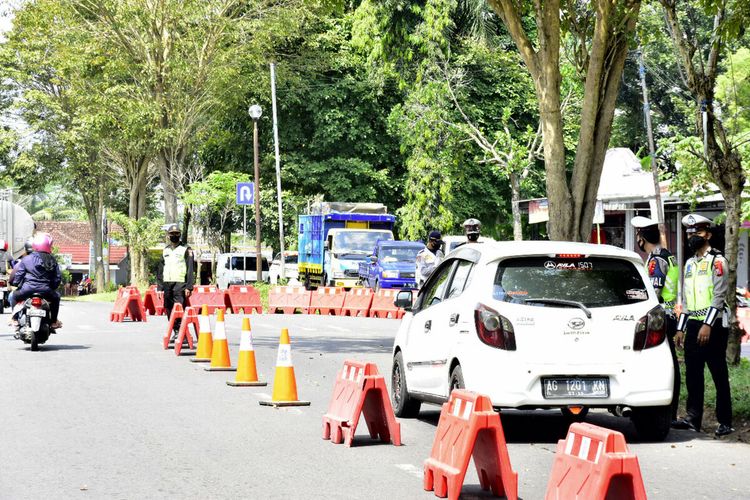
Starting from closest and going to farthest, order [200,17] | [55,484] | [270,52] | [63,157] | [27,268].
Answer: [55,484] → [27,268] → [200,17] → [270,52] → [63,157]

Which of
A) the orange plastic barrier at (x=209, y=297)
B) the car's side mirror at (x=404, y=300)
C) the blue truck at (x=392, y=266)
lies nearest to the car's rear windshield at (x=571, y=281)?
the car's side mirror at (x=404, y=300)

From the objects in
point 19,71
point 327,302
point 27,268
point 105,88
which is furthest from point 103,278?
point 27,268

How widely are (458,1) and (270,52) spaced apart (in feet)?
25.5

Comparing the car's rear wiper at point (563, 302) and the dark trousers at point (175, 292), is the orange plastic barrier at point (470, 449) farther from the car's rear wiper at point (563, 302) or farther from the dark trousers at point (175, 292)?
the dark trousers at point (175, 292)

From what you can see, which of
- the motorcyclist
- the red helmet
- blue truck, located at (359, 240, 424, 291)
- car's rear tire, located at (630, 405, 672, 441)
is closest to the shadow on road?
car's rear tire, located at (630, 405, 672, 441)

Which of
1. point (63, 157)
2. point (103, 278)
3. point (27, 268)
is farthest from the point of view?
point (103, 278)

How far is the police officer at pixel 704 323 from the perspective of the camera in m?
11.0

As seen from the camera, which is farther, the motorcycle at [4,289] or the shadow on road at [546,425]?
the motorcycle at [4,289]

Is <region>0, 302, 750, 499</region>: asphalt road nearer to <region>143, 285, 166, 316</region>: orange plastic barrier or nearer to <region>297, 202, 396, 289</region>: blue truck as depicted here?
<region>143, 285, 166, 316</region>: orange plastic barrier

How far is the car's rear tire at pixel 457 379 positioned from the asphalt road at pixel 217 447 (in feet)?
1.78

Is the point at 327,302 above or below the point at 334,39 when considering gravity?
below

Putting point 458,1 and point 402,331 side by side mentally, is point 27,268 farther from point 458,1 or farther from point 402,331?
point 458,1

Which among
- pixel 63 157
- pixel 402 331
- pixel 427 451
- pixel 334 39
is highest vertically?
pixel 334 39

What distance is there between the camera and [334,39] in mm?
49781
